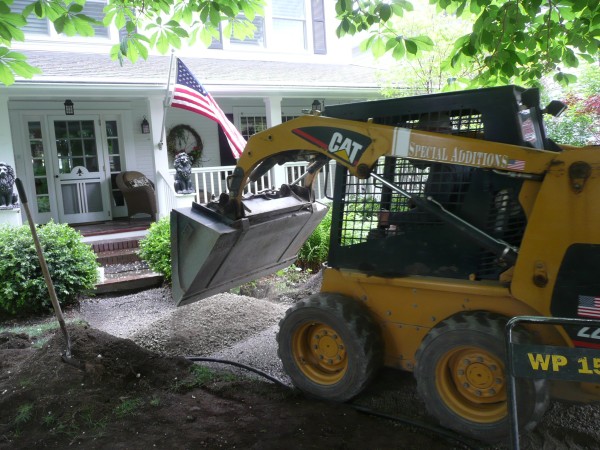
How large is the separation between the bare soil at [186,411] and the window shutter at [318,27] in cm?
1198

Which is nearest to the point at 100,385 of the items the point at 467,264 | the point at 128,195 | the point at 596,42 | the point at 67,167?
Result: the point at 467,264

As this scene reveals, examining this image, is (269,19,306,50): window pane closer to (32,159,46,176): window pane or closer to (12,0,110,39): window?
(12,0,110,39): window

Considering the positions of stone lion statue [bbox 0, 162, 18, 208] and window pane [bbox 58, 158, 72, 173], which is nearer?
stone lion statue [bbox 0, 162, 18, 208]

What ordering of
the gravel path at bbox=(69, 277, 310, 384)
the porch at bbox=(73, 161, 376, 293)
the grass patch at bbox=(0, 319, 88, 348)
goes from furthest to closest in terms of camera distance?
the porch at bbox=(73, 161, 376, 293) → the grass patch at bbox=(0, 319, 88, 348) → the gravel path at bbox=(69, 277, 310, 384)

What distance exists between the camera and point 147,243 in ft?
25.1

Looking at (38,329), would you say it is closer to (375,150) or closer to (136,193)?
(375,150)

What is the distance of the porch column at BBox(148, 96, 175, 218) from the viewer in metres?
9.91

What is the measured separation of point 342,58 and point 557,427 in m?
13.3

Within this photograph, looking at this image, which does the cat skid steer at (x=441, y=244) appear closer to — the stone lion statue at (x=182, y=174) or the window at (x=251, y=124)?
the stone lion statue at (x=182, y=174)

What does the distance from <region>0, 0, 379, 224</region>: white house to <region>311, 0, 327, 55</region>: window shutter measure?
4.39 feet

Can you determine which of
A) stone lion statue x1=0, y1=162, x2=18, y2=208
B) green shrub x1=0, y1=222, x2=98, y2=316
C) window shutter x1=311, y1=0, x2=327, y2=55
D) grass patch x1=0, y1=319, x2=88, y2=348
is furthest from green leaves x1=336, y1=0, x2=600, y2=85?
window shutter x1=311, y1=0, x2=327, y2=55

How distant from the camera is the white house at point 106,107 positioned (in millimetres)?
9859

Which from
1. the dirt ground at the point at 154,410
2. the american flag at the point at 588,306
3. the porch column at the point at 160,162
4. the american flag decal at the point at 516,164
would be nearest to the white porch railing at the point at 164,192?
the porch column at the point at 160,162

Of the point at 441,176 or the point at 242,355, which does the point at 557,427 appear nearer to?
the point at 441,176
